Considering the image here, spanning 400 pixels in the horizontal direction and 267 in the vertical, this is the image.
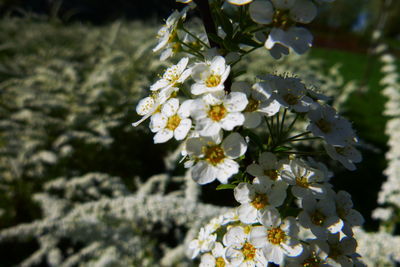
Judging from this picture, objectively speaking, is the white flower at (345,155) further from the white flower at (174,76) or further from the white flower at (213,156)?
the white flower at (174,76)

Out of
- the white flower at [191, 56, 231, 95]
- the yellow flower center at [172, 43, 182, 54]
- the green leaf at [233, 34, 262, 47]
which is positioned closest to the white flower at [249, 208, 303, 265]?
the white flower at [191, 56, 231, 95]

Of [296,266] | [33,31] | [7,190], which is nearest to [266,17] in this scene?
[296,266]

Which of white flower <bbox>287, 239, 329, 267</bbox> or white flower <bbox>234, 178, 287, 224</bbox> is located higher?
white flower <bbox>234, 178, 287, 224</bbox>

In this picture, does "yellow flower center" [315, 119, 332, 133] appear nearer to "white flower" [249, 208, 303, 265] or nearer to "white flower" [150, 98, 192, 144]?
"white flower" [249, 208, 303, 265]

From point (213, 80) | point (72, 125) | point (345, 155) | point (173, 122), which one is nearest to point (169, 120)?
point (173, 122)

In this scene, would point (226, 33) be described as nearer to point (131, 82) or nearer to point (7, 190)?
point (7, 190)

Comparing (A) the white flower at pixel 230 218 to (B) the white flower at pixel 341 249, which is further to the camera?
(A) the white flower at pixel 230 218

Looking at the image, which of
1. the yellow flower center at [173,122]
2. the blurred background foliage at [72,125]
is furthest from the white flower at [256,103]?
the blurred background foliage at [72,125]
